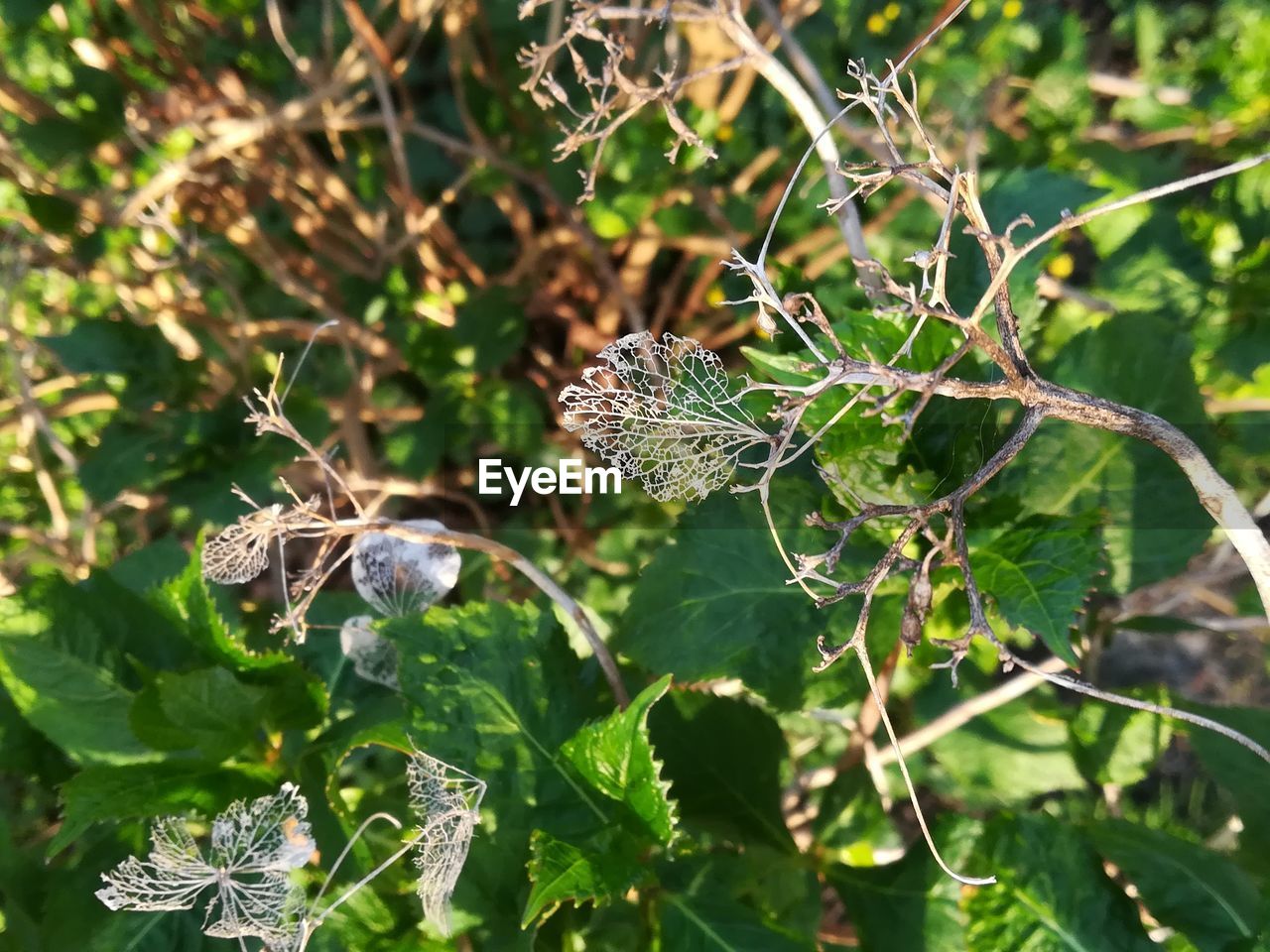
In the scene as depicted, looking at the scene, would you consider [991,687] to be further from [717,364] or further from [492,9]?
[492,9]

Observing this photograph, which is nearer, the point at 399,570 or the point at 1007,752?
the point at 399,570

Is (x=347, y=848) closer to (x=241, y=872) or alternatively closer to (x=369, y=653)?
(x=241, y=872)

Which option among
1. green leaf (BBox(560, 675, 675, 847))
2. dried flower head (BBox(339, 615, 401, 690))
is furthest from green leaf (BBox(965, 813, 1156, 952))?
dried flower head (BBox(339, 615, 401, 690))

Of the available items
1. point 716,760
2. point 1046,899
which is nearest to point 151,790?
point 716,760

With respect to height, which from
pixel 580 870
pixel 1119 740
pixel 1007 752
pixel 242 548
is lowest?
pixel 1007 752

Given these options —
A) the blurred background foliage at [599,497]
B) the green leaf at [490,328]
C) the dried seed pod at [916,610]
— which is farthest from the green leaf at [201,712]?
the green leaf at [490,328]
